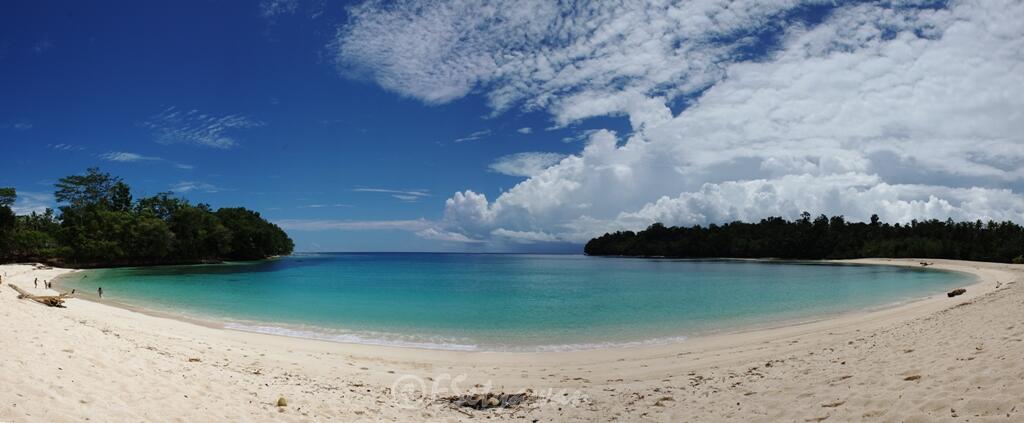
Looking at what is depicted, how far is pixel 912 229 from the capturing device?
405 ft

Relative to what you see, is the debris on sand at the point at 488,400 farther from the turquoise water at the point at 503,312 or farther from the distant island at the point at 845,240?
the distant island at the point at 845,240

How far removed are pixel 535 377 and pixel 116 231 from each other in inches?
3542

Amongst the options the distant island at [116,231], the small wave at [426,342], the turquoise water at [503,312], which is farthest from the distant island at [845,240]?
the distant island at [116,231]

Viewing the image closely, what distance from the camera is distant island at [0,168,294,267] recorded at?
71312 millimetres

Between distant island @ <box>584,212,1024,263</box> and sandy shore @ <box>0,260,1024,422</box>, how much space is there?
95958 millimetres

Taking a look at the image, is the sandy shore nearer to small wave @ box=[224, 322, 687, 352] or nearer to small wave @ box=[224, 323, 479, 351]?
small wave @ box=[224, 322, 687, 352]

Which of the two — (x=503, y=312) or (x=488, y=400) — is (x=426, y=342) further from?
(x=488, y=400)

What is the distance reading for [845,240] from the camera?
132 metres

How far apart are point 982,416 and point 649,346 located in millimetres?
11000

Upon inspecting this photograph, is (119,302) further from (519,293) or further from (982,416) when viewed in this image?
(982,416)

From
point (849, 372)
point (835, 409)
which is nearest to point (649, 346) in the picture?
point (849, 372)

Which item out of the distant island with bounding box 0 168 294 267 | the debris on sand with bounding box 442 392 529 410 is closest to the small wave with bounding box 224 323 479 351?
the debris on sand with bounding box 442 392 529 410

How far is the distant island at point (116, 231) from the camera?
71312 mm

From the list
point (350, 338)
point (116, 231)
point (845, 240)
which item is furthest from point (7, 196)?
point (845, 240)
